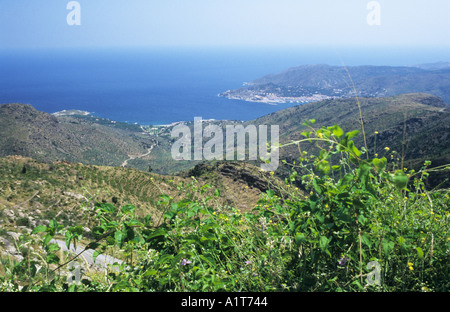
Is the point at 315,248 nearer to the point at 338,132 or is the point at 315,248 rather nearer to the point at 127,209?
the point at 338,132

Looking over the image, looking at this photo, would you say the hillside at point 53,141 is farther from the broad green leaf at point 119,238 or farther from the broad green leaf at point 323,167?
the broad green leaf at point 323,167

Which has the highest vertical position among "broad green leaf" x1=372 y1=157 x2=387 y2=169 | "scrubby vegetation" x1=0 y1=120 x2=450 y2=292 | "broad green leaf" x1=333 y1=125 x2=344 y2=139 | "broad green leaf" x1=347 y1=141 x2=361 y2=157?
"broad green leaf" x1=333 y1=125 x2=344 y2=139

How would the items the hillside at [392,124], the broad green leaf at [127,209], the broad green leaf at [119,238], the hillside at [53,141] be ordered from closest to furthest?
the broad green leaf at [119,238] → the broad green leaf at [127,209] → the hillside at [392,124] → the hillside at [53,141]

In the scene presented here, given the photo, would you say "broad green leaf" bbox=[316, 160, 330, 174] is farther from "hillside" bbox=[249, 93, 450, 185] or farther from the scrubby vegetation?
"hillside" bbox=[249, 93, 450, 185]

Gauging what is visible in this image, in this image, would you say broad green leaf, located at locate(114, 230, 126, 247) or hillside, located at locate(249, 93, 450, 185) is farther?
hillside, located at locate(249, 93, 450, 185)

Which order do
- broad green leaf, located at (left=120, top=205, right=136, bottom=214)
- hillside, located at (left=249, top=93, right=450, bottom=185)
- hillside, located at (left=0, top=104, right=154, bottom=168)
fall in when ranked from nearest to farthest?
broad green leaf, located at (left=120, top=205, right=136, bottom=214), hillside, located at (left=249, top=93, right=450, bottom=185), hillside, located at (left=0, top=104, right=154, bottom=168)

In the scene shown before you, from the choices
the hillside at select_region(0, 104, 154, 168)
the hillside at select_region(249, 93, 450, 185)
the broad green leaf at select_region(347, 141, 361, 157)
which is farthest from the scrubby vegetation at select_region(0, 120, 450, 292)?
the hillside at select_region(0, 104, 154, 168)

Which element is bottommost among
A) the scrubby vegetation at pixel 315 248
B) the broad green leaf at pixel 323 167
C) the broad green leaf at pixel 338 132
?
the scrubby vegetation at pixel 315 248

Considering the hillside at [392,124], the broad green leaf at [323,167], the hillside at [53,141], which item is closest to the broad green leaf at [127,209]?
the broad green leaf at [323,167]

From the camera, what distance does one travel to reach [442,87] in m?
190

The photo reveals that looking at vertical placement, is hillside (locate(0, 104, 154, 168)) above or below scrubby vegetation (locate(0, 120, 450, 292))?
below

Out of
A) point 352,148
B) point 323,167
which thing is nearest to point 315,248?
point 323,167
